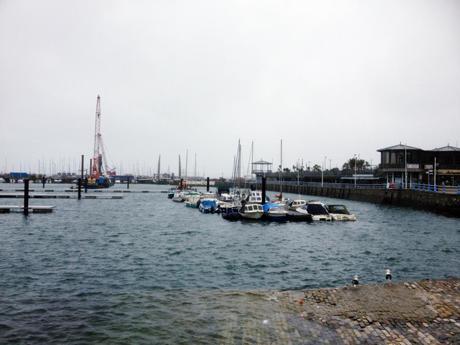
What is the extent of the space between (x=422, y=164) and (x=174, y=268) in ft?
249

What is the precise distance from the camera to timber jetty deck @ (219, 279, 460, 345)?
579 inches

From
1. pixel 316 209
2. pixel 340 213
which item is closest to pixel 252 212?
pixel 316 209

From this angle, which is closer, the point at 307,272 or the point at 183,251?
the point at 307,272

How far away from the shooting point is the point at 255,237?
43.2 m

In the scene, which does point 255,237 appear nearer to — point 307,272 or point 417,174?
point 307,272

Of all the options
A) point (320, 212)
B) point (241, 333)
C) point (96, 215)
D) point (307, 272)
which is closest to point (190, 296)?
point (241, 333)

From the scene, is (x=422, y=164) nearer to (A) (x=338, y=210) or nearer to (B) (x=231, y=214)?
(A) (x=338, y=210)

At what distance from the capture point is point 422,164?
289 feet

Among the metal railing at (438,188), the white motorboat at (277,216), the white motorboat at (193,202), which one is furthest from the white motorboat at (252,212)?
the metal railing at (438,188)

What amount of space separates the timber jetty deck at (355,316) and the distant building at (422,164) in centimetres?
7123

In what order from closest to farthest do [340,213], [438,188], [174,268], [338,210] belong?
[174,268]
[340,213]
[338,210]
[438,188]

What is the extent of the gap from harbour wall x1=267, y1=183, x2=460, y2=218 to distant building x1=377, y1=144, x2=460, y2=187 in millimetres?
4854

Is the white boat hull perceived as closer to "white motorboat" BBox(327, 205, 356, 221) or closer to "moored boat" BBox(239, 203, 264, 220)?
"moored boat" BBox(239, 203, 264, 220)

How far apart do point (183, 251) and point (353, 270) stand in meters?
14.6
